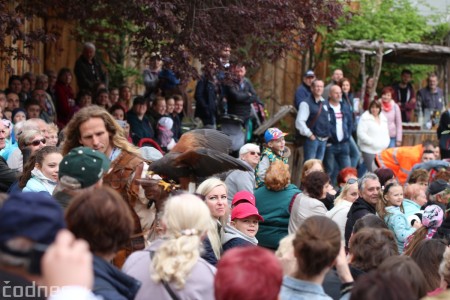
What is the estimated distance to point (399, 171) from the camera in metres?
14.8

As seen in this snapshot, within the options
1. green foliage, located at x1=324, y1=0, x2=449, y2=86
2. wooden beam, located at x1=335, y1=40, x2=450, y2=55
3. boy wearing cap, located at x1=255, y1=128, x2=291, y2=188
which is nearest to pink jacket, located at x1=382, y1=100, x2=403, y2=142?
wooden beam, located at x1=335, y1=40, x2=450, y2=55

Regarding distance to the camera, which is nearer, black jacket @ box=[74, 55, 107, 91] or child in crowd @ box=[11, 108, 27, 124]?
child in crowd @ box=[11, 108, 27, 124]

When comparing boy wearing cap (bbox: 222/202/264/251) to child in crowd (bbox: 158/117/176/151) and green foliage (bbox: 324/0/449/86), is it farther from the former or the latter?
green foliage (bbox: 324/0/449/86)

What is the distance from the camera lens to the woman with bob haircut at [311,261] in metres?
4.59

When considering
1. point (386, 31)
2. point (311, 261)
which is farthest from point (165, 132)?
point (311, 261)

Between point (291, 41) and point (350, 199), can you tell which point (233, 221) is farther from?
point (291, 41)

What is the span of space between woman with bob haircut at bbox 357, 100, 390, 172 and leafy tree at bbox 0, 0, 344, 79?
3.18 metres

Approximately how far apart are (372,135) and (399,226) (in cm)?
752

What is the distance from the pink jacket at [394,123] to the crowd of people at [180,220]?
14.6ft

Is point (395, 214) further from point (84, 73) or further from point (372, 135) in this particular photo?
point (84, 73)

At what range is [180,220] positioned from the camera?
4.68 meters

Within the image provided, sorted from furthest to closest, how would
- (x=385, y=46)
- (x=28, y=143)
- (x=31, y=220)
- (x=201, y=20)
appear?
1. (x=385, y=46)
2. (x=201, y=20)
3. (x=28, y=143)
4. (x=31, y=220)

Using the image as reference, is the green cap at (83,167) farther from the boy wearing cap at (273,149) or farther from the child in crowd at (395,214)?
the boy wearing cap at (273,149)

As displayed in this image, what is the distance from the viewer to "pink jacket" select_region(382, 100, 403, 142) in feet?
54.9
